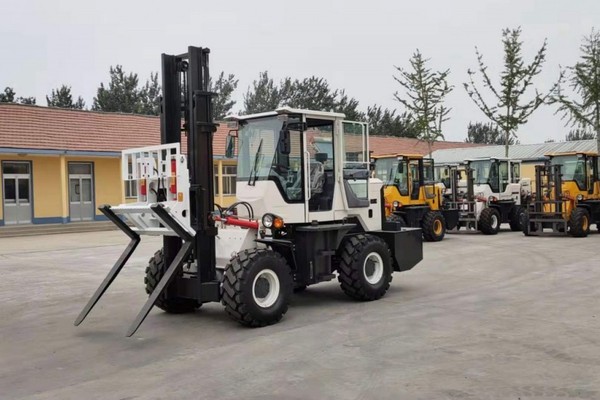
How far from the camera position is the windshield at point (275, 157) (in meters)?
7.97

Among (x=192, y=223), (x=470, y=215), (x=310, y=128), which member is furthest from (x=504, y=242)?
(x=192, y=223)

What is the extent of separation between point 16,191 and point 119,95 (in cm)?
3179

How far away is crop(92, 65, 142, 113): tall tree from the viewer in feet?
181

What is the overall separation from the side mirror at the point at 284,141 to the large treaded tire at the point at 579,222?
12961 mm

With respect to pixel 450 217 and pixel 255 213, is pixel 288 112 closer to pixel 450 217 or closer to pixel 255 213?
pixel 255 213

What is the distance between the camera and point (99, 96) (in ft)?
183

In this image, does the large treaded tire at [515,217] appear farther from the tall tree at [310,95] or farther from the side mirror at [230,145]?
the tall tree at [310,95]

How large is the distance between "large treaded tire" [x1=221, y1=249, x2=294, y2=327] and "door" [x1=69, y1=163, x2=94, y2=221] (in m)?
22.7

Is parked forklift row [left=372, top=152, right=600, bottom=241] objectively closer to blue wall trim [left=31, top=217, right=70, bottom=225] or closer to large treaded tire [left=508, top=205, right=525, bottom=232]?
large treaded tire [left=508, top=205, right=525, bottom=232]

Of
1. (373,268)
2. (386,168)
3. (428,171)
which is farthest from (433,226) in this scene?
(373,268)

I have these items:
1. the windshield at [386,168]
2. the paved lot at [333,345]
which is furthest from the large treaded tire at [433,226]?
the paved lot at [333,345]

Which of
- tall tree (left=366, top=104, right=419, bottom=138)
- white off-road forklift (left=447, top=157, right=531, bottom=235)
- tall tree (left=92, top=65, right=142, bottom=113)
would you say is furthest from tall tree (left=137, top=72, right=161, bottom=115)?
white off-road forklift (left=447, top=157, right=531, bottom=235)

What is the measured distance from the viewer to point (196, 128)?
7.30m

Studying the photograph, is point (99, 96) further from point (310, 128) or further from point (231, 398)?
point (231, 398)
